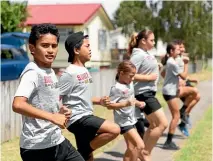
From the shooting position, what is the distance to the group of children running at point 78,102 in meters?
3.43

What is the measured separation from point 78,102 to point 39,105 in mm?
1020

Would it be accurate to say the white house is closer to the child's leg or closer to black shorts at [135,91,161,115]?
black shorts at [135,91,161,115]

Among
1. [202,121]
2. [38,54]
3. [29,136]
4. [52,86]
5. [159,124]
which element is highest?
[38,54]

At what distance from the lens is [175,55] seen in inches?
303

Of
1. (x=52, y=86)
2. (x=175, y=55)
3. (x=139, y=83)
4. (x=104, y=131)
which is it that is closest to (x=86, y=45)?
(x=104, y=131)

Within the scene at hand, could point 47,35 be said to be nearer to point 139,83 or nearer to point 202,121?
point 139,83

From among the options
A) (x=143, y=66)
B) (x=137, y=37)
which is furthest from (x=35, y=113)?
(x=137, y=37)

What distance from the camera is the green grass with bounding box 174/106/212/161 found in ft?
21.4

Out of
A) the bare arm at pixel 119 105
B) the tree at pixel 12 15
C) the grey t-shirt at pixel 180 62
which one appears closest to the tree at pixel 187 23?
the tree at pixel 12 15

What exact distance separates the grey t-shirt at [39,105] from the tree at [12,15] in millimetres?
19048

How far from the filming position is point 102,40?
35406 mm

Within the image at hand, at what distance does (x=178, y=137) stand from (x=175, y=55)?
1651mm

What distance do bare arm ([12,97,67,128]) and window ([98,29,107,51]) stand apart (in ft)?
103

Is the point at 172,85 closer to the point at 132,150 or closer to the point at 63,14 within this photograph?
the point at 132,150
